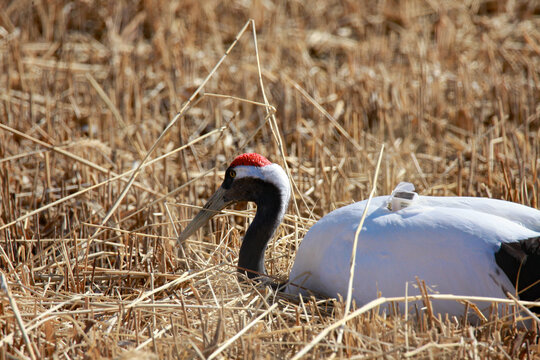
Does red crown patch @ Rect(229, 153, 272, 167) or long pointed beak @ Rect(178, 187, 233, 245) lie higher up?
red crown patch @ Rect(229, 153, 272, 167)

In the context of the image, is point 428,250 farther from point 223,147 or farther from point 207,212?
point 223,147

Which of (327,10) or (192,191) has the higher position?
(327,10)

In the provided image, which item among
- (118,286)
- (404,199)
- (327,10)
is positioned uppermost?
(327,10)

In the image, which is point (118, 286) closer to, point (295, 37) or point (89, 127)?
point (89, 127)

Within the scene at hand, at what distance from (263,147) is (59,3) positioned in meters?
4.13

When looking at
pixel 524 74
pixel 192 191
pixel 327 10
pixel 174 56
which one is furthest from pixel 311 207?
pixel 327 10

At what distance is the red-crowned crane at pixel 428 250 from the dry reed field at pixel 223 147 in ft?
0.41

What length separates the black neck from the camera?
376cm

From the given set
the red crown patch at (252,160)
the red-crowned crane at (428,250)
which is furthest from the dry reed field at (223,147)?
the red crown patch at (252,160)

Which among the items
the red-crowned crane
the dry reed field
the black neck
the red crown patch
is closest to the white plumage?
the red-crowned crane

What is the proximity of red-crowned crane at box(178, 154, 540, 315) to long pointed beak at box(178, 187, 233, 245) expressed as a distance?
0.46 metres

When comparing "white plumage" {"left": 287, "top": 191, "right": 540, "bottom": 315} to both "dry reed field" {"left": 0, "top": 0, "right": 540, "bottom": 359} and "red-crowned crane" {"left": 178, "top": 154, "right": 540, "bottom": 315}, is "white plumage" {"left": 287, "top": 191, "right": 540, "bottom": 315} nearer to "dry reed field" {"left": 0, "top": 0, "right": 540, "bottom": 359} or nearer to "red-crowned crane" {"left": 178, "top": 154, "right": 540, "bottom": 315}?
"red-crowned crane" {"left": 178, "top": 154, "right": 540, "bottom": 315}

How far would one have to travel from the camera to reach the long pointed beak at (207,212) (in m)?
3.97

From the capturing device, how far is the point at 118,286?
12.3ft
